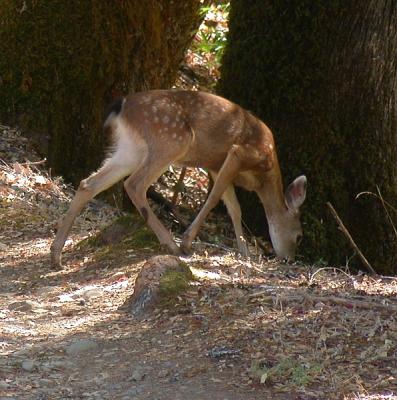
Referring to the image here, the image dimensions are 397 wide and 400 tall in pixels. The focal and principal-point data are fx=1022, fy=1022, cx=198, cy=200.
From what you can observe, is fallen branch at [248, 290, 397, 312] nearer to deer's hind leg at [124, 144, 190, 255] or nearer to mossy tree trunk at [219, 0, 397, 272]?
deer's hind leg at [124, 144, 190, 255]

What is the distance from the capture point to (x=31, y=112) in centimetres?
1133

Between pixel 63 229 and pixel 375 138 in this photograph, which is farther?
pixel 375 138

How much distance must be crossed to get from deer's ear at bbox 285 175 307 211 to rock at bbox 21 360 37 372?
4.70m

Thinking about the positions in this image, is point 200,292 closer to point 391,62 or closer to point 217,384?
point 217,384

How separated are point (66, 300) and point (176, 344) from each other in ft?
4.92

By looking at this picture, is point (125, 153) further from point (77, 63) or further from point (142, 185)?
point (77, 63)

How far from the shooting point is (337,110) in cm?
1059

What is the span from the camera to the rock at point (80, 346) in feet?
19.0

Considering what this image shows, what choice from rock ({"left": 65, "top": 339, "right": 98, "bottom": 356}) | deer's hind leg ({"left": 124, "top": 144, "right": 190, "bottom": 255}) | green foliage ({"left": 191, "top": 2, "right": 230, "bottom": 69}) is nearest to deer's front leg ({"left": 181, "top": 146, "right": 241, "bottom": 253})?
deer's hind leg ({"left": 124, "top": 144, "right": 190, "bottom": 255})

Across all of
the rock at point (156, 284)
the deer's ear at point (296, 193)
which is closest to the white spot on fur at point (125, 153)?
the deer's ear at point (296, 193)

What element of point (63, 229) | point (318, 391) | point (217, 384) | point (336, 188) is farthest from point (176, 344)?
point (336, 188)

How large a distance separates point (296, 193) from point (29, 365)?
4.89m

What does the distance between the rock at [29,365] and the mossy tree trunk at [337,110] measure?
17.8 feet

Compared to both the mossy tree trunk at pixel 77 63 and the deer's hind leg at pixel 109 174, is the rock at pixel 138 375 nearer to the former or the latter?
the deer's hind leg at pixel 109 174
